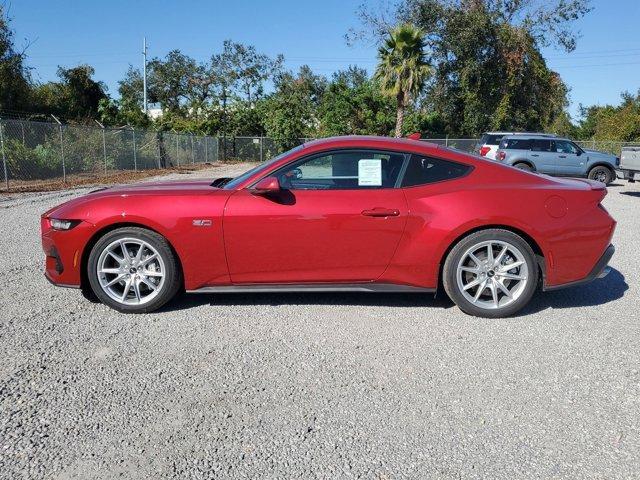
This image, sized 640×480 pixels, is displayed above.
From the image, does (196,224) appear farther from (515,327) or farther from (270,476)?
(515,327)

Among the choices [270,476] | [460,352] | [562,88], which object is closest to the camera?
[270,476]

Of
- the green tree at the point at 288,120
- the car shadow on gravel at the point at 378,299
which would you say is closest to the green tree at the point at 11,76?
the green tree at the point at 288,120

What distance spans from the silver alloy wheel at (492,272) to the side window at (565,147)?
1443 centimetres

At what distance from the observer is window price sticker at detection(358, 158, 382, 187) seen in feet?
14.5

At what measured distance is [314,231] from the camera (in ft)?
14.0

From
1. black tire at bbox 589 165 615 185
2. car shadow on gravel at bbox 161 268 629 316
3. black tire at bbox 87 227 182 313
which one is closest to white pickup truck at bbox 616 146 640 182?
black tire at bbox 589 165 615 185

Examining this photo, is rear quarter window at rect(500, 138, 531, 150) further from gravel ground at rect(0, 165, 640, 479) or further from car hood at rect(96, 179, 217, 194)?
car hood at rect(96, 179, 217, 194)

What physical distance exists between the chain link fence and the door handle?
43.4 feet

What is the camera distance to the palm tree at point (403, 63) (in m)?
29.3

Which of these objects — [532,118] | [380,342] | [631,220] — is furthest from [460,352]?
[532,118]

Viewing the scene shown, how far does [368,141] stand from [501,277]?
5.16ft

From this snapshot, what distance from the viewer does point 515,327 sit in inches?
167

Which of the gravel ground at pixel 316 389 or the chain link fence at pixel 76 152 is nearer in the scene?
the gravel ground at pixel 316 389

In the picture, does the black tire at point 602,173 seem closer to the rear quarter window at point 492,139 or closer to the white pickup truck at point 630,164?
the white pickup truck at point 630,164
